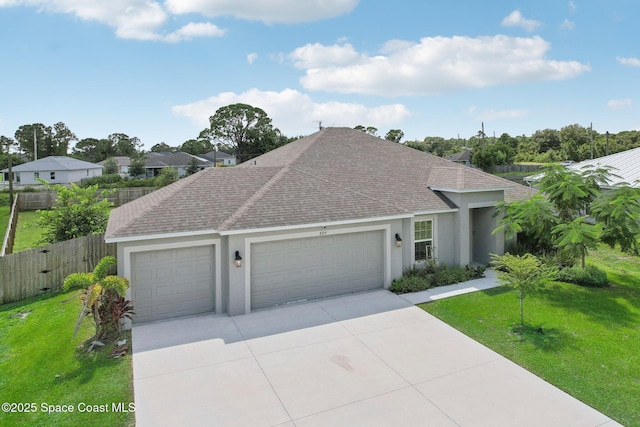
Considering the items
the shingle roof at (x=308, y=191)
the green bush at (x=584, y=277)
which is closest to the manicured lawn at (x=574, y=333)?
the green bush at (x=584, y=277)

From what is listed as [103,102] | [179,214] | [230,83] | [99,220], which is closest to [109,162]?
[103,102]

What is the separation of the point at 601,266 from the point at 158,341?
16.2m

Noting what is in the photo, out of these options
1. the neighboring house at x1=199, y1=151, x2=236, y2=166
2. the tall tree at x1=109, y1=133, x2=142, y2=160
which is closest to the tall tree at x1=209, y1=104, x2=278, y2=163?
the neighboring house at x1=199, y1=151, x2=236, y2=166

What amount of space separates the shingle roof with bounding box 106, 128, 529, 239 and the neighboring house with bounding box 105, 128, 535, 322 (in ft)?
0.16

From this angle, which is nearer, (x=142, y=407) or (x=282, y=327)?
(x=142, y=407)

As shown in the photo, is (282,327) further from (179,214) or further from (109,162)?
(109,162)

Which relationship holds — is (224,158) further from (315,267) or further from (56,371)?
(56,371)

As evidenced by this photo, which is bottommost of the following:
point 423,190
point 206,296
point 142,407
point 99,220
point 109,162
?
point 142,407

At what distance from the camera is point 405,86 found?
2064 centimetres

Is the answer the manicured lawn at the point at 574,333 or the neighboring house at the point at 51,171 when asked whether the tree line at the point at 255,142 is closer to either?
→ the neighboring house at the point at 51,171

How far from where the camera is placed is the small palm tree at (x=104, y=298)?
8547mm

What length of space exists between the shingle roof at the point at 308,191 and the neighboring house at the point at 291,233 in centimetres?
5

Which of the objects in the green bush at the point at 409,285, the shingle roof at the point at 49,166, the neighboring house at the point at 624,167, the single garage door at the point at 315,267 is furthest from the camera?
the shingle roof at the point at 49,166

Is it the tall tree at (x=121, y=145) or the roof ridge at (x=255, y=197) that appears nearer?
the roof ridge at (x=255, y=197)
